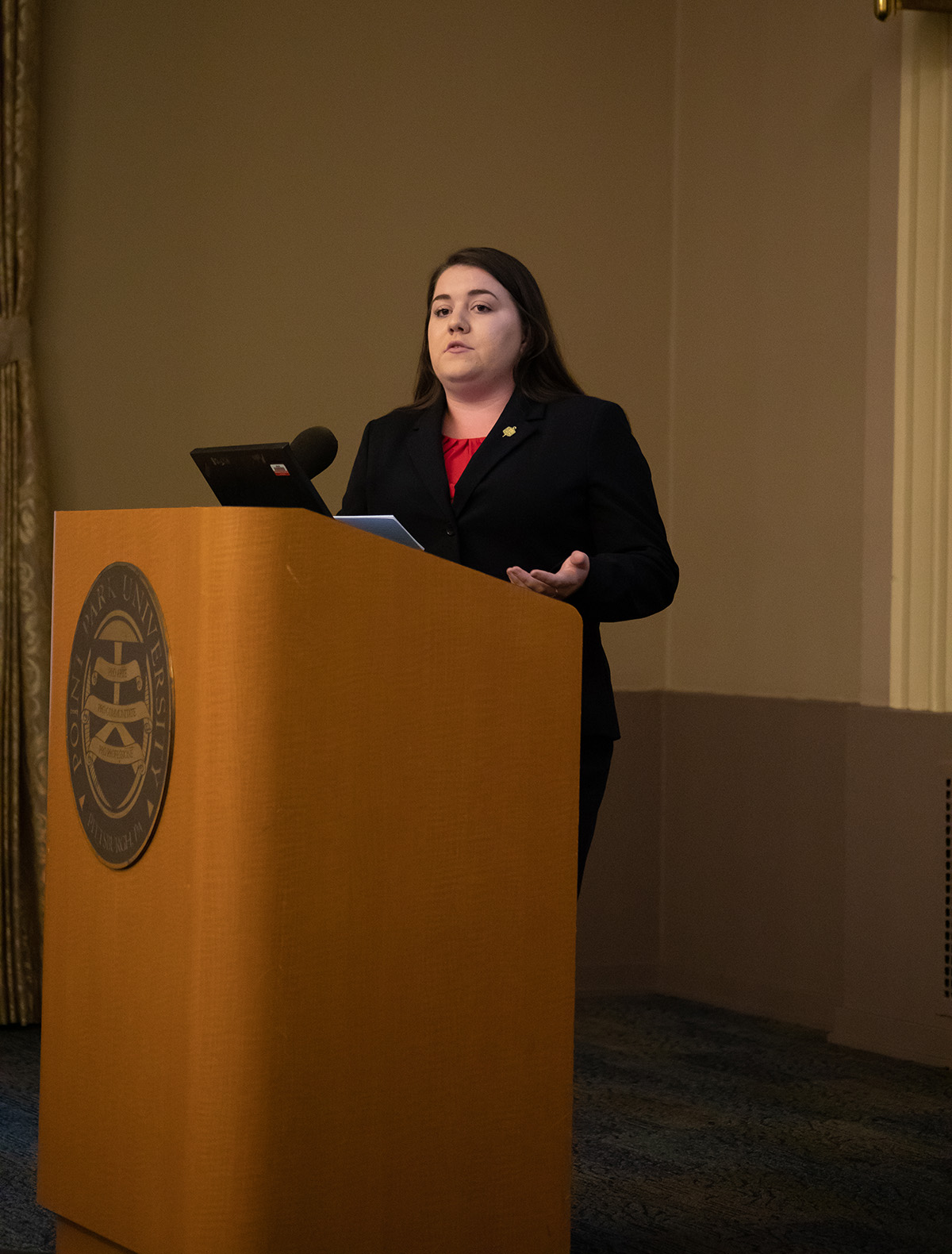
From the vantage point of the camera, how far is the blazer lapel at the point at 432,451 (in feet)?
6.85

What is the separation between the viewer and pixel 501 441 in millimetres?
2098

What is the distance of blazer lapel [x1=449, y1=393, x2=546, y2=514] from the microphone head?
1.13ft

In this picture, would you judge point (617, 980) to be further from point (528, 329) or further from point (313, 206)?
point (528, 329)

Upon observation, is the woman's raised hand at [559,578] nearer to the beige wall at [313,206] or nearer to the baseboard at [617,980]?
the beige wall at [313,206]

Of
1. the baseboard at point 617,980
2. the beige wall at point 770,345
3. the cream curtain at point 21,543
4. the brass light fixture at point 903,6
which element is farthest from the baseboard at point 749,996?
the brass light fixture at point 903,6

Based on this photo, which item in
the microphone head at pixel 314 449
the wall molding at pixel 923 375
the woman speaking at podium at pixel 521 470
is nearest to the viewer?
the microphone head at pixel 314 449

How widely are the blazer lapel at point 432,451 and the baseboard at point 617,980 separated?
93.3 inches

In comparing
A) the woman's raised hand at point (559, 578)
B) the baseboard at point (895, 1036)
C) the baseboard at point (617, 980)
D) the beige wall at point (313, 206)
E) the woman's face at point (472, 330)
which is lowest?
the baseboard at point (617, 980)

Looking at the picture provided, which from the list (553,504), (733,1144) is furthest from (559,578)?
(733,1144)

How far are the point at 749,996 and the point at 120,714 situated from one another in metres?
2.93

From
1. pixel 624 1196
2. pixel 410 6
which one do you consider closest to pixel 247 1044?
pixel 624 1196

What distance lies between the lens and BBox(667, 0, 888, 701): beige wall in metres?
3.85

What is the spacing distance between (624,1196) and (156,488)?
7.48 ft

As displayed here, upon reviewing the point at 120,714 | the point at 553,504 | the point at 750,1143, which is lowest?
the point at 750,1143
